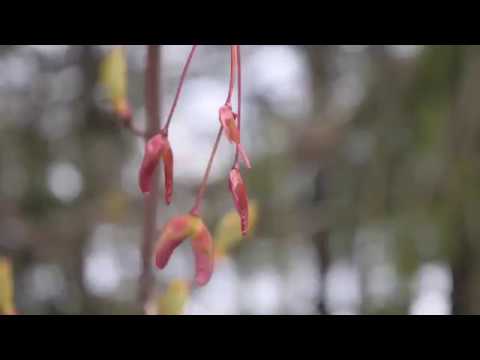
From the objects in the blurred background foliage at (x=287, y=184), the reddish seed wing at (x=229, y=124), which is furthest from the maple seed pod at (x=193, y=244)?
the blurred background foliage at (x=287, y=184)

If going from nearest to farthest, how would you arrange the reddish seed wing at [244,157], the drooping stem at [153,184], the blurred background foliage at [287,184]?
the reddish seed wing at [244,157], the drooping stem at [153,184], the blurred background foliage at [287,184]

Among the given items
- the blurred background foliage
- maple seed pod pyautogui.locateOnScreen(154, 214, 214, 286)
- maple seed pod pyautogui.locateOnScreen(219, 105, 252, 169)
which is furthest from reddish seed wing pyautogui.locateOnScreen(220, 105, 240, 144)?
the blurred background foliage

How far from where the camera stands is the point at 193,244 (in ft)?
1.81

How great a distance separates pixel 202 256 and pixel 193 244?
0.01 meters

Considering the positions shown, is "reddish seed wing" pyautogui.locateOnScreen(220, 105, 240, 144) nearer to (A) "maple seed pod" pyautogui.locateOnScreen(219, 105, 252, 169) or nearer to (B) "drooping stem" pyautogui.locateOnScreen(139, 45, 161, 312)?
(A) "maple seed pod" pyautogui.locateOnScreen(219, 105, 252, 169)

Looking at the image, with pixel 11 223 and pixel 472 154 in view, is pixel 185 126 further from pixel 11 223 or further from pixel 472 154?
pixel 472 154

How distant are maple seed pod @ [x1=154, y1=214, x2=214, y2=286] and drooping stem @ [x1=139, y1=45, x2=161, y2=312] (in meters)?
0.08

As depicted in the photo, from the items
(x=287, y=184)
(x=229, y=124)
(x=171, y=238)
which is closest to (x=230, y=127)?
(x=229, y=124)

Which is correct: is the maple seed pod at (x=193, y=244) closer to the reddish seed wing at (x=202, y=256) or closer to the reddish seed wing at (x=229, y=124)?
the reddish seed wing at (x=202, y=256)

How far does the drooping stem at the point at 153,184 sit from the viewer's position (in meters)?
0.60

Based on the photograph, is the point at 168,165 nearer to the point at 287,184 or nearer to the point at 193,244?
the point at 193,244

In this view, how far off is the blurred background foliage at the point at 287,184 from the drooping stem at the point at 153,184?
1.23 m

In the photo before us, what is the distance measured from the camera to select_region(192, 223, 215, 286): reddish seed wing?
0.53 metres
